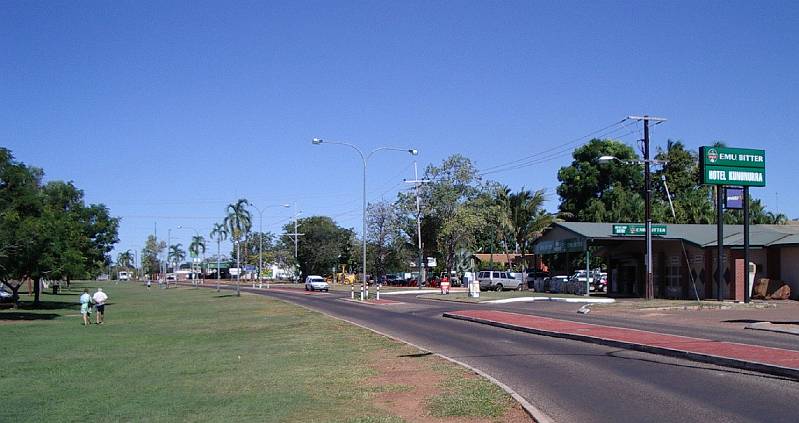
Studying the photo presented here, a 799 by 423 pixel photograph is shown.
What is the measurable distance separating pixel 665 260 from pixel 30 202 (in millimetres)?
38147

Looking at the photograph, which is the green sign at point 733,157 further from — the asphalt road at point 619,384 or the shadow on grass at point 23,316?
the shadow on grass at point 23,316

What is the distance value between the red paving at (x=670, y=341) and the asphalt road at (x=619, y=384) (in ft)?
2.40

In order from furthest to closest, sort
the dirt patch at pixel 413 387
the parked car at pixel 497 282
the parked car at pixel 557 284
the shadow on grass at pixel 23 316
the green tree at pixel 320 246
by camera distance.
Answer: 1. the green tree at pixel 320 246
2. the parked car at pixel 497 282
3. the parked car at pixel 557 284
4. the shadow on grass at pixel 23 316
5. the dirt patch at pixel 413 387

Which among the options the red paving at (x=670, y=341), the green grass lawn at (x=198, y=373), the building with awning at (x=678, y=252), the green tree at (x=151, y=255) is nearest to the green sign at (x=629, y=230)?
the building with awning at (x=678, y=252)

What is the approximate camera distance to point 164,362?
18.2m

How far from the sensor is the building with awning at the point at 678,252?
141 feet

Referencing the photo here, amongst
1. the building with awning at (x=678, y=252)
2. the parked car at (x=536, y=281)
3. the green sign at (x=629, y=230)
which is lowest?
the parked car at (x=536, y=281)

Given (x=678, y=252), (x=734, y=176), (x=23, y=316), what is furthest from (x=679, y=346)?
(x=23, y=316)

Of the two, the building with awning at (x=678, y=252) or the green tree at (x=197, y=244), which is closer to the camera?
the building with awning at (x=678, y=252)

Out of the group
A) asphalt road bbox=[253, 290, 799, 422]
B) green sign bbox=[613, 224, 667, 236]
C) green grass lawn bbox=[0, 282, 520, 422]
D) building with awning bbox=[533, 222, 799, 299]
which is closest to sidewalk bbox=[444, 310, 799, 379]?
asphalt road bbox=[253, 290, 799, 422]

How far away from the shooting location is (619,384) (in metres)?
12.5

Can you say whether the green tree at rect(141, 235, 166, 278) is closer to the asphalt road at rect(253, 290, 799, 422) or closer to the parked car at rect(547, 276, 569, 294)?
the parked car at rect(547, 276, 569, 294)

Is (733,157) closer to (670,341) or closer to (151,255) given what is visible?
(670,341)

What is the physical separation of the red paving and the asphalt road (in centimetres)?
73
